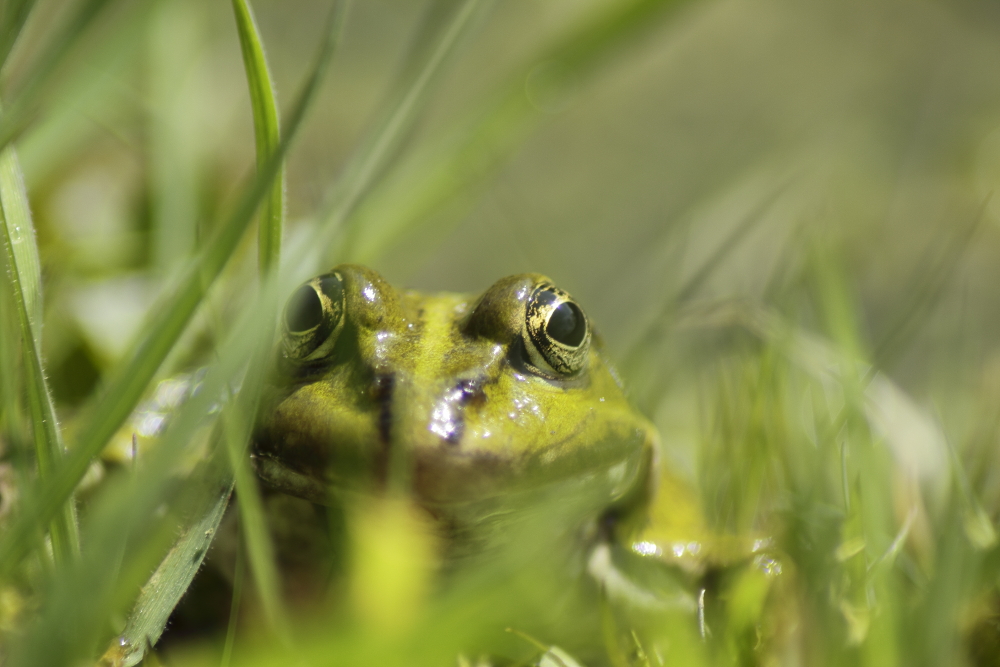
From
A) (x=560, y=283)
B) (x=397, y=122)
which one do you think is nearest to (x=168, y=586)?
(x=397, y=122)

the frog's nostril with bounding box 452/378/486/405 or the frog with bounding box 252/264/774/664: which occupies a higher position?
the frog's nostril with bounding box 452/378/486/405

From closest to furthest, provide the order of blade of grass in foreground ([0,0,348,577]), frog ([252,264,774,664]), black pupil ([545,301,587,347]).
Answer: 1. blade of grass in foreground ([0,0,348,577])
2. frog ([252,264,774,664])
3. black pupil ([545,301,587,347])

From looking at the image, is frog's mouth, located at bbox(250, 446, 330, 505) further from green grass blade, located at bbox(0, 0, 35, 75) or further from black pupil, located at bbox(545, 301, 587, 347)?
green grass blade, located at bbox(0, 0, 35, 75)

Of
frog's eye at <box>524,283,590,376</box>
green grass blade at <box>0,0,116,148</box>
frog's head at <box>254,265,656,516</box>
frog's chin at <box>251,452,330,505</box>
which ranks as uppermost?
green grass blade at <box>0,0,116,148</box>

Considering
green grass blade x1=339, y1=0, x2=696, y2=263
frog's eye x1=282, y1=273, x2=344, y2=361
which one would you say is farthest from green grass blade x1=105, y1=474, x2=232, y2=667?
green grass blade x1=339, y1=0, x2=696, y2=263

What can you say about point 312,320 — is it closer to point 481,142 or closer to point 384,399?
point 384,399

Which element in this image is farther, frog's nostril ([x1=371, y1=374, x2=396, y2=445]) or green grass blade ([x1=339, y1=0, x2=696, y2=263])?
green grass blade ([x1=339, y1=0, x2=696, y2=263])
